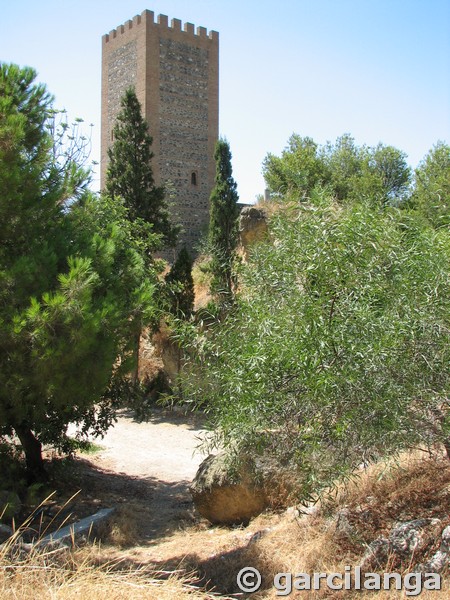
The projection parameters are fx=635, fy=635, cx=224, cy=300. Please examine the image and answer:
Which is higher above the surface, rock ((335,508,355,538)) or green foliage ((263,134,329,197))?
green foliage ((263,134,329,197))

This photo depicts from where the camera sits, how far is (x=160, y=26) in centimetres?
2966

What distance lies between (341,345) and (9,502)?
4.86 m

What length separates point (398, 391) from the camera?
14.9 ft

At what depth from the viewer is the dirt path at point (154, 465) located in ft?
30.0

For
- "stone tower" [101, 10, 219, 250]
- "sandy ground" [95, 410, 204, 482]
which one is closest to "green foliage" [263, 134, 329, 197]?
"stone tower" [101, 10, 219, 250]

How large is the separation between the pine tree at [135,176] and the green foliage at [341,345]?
13.5 m

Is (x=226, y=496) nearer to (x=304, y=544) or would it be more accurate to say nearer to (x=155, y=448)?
(x=304, y=544)

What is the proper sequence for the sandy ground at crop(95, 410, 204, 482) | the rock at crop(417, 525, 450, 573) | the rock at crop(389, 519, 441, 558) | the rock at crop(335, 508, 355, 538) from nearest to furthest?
the rock at crop(417, 525, 450, 573) → the rock at crop(389, 519, 441, 558) → the rock at crop(335, 508, 355, 538) → the sandy ground at crop(95, 410, 204, 482)

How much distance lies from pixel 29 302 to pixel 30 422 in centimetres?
235

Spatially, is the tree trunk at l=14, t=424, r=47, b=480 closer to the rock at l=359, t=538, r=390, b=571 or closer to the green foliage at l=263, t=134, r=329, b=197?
the rock at l=359, t=538, r=390, b=571

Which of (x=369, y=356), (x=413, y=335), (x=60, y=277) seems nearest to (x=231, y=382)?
(x=369, y=356)

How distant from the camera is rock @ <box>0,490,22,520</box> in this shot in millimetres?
7418

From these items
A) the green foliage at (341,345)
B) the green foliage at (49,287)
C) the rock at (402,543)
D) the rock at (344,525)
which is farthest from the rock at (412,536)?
the green foliage at (49,287)

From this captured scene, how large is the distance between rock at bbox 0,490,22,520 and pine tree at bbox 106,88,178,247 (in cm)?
1117
